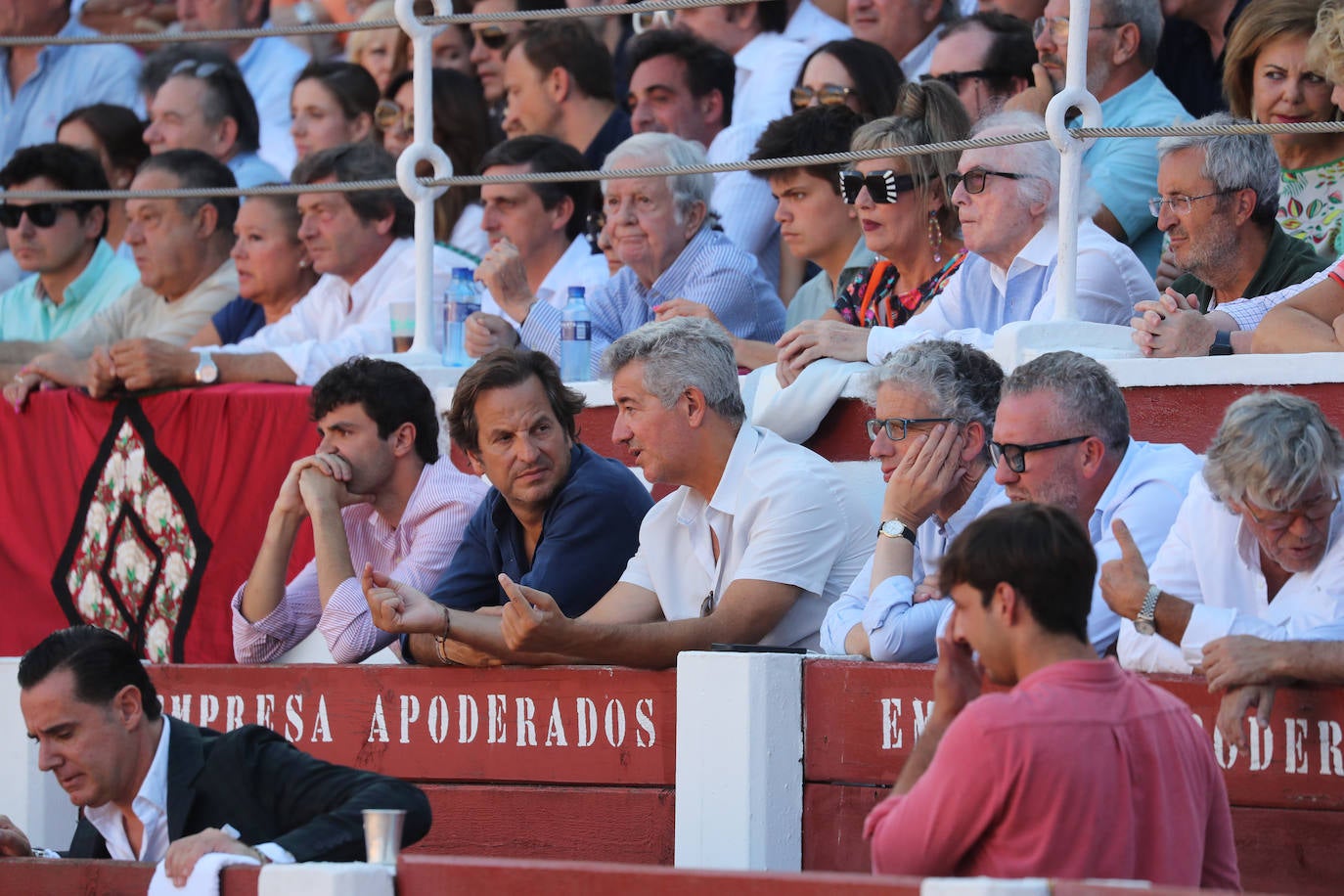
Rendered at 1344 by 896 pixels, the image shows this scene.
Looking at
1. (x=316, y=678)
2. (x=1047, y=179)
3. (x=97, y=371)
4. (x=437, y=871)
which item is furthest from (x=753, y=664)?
(x=97, y=371)

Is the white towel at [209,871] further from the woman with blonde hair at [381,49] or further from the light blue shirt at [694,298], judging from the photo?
the woman with blonde hair at [381,49]

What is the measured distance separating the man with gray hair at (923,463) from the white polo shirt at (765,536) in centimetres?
15

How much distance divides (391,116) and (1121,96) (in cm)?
296

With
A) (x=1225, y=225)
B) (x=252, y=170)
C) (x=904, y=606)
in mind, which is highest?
(x=252, y=170)

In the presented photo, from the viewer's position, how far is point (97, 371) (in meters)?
6.39

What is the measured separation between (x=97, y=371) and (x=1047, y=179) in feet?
9.54

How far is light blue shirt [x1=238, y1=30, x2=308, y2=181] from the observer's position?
9328mm

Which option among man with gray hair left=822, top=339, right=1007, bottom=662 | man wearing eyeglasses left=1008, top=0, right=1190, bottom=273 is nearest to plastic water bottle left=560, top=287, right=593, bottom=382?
man wearing eyeglasses left=1008, top=0, right=1190, bottom=273

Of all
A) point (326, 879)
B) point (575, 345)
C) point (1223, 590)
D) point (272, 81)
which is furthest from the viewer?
point (272, 81)

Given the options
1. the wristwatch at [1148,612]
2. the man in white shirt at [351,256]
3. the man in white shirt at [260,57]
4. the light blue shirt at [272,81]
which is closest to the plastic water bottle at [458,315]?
the man in white shirt at [351,256]

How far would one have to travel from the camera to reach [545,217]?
680 centimetres

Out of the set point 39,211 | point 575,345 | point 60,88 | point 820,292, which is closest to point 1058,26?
point 820,292

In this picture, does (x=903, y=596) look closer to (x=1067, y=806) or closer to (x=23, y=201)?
(x=1067, y=806)

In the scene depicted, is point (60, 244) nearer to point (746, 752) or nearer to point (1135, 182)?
point (1135, 182)
